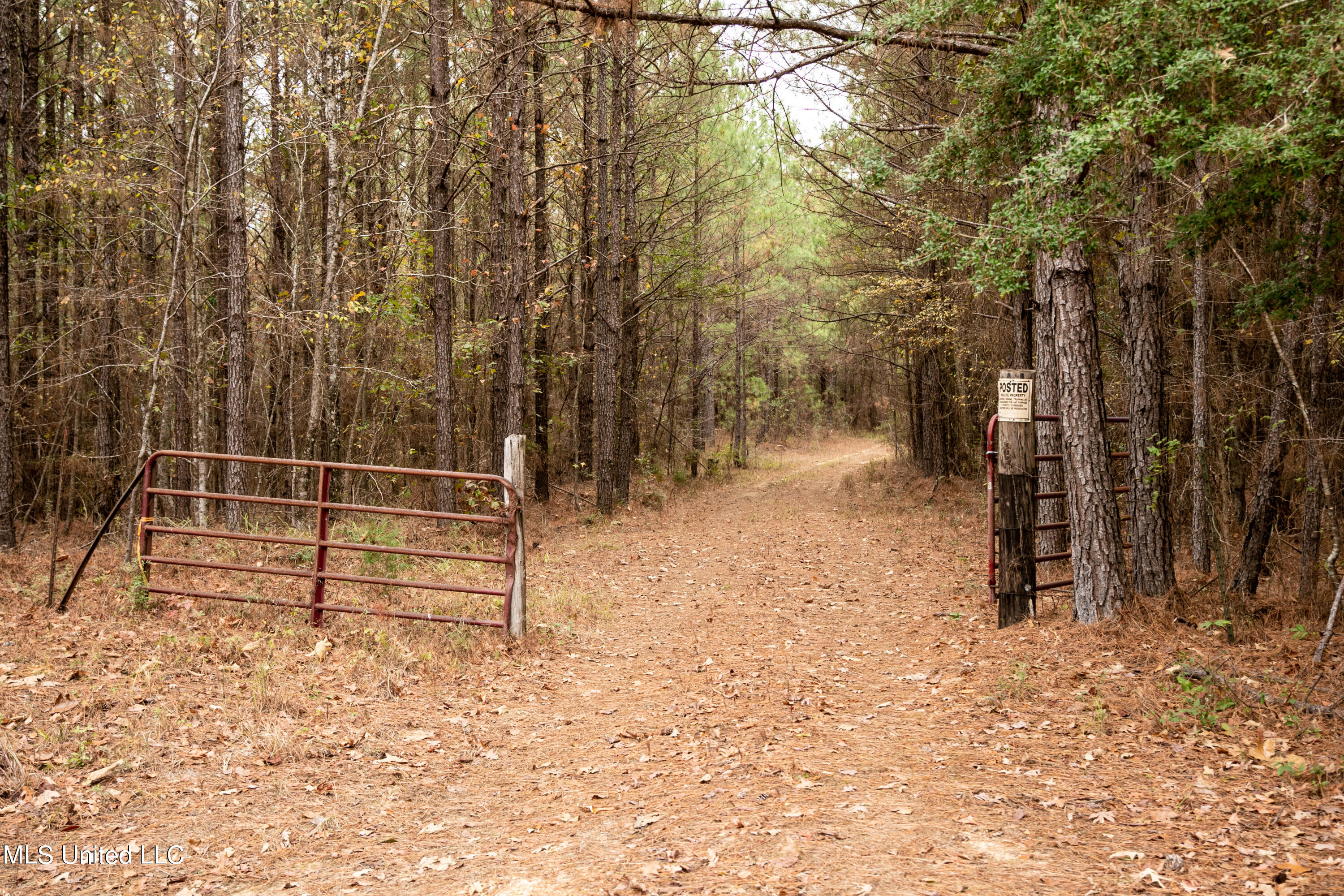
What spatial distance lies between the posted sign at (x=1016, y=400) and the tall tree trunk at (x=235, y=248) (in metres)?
9.11

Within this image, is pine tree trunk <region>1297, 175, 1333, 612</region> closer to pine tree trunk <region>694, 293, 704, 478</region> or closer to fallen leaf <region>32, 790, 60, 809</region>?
fallen leaf <region>32, 790, 60, 809</region>

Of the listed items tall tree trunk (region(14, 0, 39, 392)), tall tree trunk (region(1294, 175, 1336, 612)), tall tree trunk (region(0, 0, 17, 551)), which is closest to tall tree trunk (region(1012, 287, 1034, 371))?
tall tree trunk (region(1294, 175, 1336, 612))

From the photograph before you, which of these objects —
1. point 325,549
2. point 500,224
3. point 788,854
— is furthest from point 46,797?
point 500,224

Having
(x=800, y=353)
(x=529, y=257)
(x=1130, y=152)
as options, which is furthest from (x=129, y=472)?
(x=800, y=353)

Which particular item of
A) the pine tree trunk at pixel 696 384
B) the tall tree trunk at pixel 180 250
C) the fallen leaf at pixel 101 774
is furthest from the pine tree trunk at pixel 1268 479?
the pine tree trunk at pixel 696 384

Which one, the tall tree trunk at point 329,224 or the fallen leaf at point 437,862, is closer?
the fallen leaf at point 437,862

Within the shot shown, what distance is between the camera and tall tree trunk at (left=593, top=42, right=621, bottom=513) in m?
17.0

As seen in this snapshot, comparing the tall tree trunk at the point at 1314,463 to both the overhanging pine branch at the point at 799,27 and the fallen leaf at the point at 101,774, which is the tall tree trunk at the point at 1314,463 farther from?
the fallen leaf at the point at 101,774

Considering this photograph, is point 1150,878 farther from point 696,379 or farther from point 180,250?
point 696,379

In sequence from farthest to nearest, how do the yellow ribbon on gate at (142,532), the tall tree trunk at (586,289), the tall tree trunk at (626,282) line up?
the tall tree trunk at (586,289)
the tall tree trunk at (626,282)
the yellow ribbon on gate at (142,532)

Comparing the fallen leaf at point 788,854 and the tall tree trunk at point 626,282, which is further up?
the tall tree trunk at point 626,282

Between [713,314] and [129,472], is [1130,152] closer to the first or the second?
[129,472]

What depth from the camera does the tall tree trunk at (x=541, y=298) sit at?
1566 centimetres

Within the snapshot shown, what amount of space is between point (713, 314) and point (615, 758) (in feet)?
87.1
